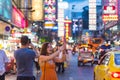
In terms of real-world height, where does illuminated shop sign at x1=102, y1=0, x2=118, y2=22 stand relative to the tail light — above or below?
above

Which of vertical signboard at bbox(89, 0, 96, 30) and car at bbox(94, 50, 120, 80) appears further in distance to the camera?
vertical signboard at bbox(89, 0, 96, 30)

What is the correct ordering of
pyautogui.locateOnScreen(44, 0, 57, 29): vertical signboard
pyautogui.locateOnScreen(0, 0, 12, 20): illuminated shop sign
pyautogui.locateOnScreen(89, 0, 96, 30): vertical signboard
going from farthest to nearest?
pyautogui.locateOnScreen(44, 0, 57, 29): vertical signboard → pyautogui.locateOnScreen(89, 0, 96, 30): vertical signboard → pyautogui.locateOnScreen(0, 0, 12, 20): illuminated shop sign

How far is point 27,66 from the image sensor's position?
31.0 feet

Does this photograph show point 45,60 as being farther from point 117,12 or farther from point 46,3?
point 46,3

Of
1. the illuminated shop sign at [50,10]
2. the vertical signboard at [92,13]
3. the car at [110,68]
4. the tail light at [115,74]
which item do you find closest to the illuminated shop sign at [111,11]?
the vertical signboard at [92,13]

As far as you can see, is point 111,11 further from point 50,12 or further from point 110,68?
point 50,12

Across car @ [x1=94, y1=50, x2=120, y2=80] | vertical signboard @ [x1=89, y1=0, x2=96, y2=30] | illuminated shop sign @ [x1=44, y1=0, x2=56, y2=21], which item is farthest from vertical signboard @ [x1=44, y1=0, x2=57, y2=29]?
car @ [x1=94, y1=50, x2=120, y2=80]

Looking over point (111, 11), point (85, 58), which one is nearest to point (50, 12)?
point (111, 11)

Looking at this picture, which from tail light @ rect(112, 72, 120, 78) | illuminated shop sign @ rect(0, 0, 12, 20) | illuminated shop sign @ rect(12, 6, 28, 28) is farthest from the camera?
illuminated shop sign @ rect(12, 6, 28, 28)

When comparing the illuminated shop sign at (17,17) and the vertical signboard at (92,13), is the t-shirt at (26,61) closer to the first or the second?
the illuminated shop sign at (17,17)

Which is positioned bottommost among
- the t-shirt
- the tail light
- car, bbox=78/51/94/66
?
car, bbox=78/51/94/66

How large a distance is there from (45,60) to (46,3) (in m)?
148

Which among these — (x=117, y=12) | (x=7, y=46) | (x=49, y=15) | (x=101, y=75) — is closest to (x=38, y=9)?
(x=49, y=15)

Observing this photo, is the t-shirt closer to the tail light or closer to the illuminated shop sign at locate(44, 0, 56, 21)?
the tail light
